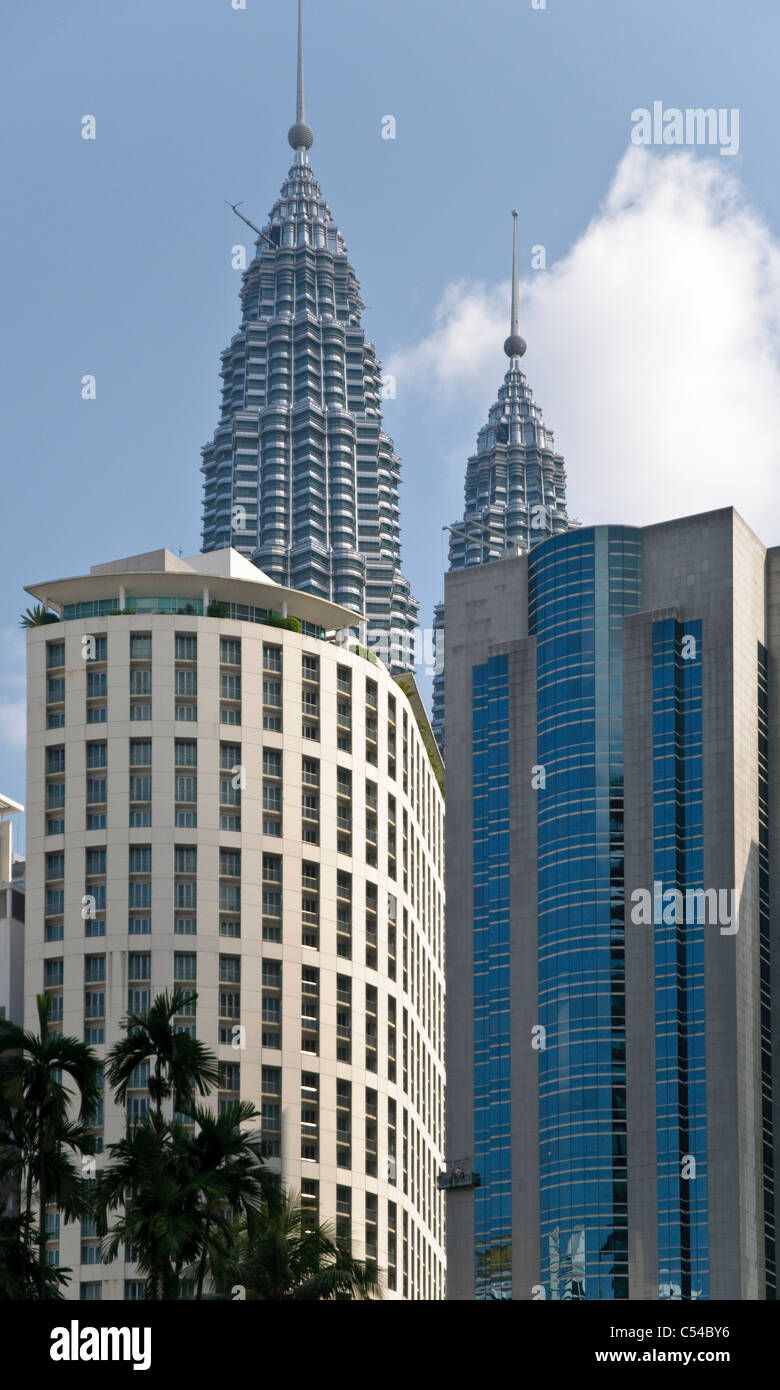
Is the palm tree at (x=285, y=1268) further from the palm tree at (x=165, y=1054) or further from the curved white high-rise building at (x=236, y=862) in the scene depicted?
the curved white high-rise building at (x=236, y=862)

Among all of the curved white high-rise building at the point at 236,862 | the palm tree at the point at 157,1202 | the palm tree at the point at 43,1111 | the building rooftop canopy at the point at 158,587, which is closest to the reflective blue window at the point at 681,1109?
the curved white high-rise building at the point at 236,862

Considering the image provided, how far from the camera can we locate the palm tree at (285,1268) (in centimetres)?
7056

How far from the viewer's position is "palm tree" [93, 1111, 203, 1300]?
6481 cm

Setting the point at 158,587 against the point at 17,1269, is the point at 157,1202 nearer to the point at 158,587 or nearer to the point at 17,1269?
the point at 17,1269

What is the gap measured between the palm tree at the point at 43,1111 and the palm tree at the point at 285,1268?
627 centimetres

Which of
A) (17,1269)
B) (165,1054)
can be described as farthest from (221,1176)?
(17,1269)

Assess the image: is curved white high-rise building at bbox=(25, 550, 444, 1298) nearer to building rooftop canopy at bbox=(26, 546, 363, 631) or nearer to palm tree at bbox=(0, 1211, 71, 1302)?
building rooftop canopy at bbox=(26, 546, 363, 631)

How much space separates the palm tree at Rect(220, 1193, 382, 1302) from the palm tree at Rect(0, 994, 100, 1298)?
6.27 m

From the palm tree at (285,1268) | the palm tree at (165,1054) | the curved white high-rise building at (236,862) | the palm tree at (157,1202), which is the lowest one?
the palm tree at (285,1268)

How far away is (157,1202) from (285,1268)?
331 inches

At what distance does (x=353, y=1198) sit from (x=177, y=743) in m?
41.9

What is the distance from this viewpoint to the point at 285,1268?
72.8 meters

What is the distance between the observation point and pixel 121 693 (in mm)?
188625

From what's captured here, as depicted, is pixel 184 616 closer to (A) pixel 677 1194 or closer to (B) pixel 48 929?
(B) pixel 48 929
